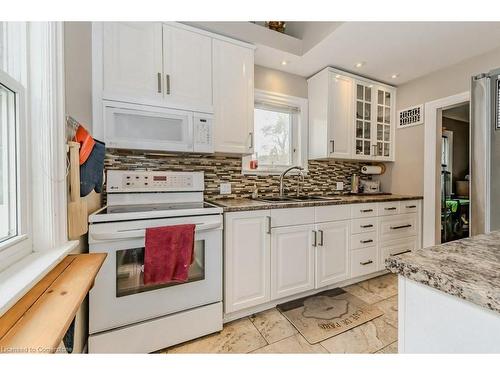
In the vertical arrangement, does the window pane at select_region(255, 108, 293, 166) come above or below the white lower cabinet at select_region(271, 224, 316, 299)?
above

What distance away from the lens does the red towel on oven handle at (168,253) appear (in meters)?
1.30

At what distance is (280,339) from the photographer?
4.93ft

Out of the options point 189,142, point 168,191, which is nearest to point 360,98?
point 189,142

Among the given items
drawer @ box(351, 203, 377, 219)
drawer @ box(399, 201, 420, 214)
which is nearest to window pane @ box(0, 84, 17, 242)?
drawer @ box(351, 203, 377, 219)

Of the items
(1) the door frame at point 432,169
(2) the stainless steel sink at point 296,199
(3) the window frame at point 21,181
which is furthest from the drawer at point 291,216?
(1) the door frame at point 432,169

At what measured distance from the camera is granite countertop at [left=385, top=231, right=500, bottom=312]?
396 millimetres

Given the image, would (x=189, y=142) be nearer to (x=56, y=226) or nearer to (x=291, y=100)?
(x=56, y=226)

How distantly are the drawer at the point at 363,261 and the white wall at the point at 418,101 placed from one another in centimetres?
105

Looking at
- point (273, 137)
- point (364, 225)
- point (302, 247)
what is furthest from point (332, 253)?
point (273, 137)

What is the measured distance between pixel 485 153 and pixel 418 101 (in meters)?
1.50

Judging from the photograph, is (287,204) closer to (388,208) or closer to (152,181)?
(152,181)

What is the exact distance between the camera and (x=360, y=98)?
2.59 meters

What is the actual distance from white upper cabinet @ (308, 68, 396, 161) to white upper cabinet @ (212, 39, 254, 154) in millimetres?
905

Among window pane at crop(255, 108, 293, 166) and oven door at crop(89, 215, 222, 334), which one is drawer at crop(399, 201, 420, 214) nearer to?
window pane at crop(255, 108, 293, 166)
